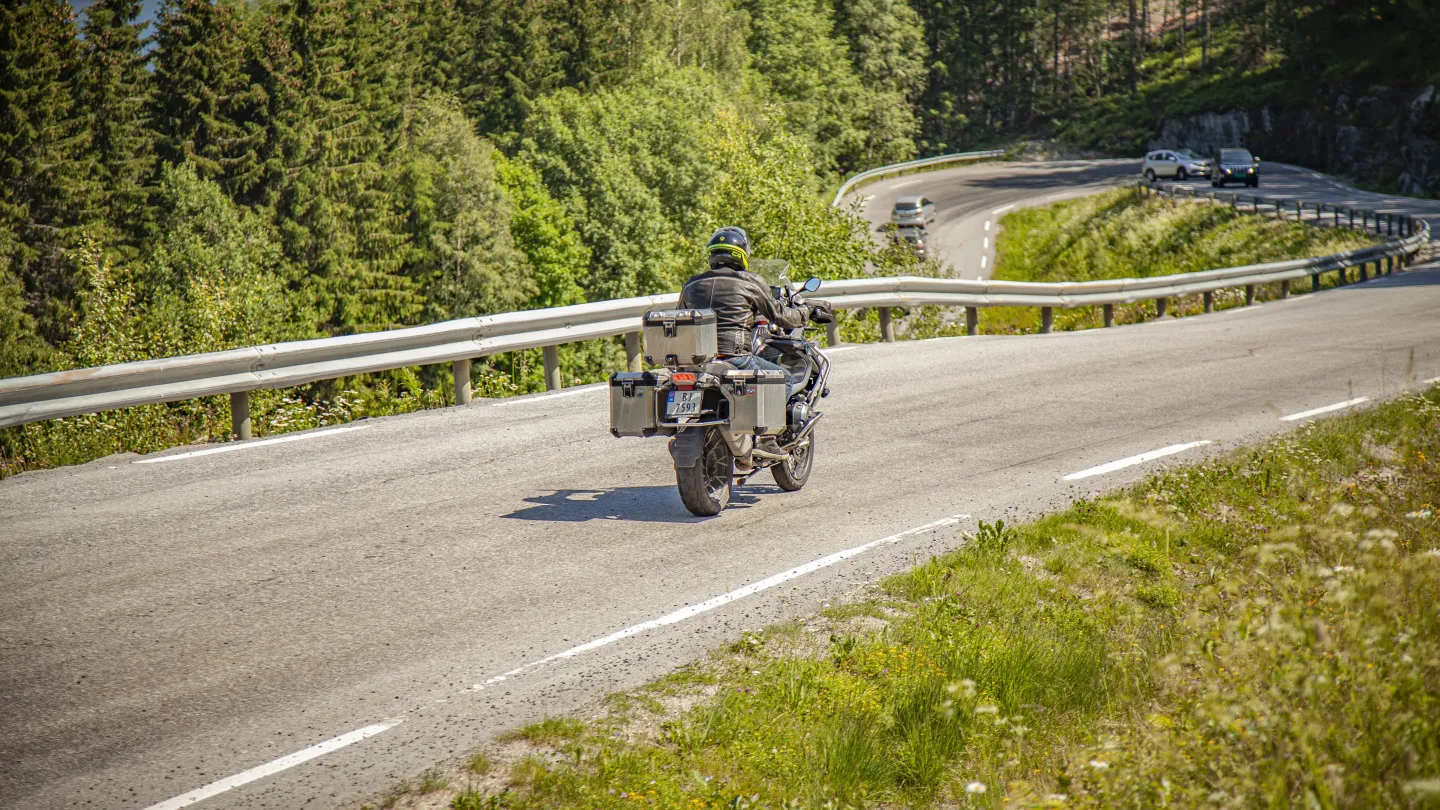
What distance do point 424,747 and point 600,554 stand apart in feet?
8.26

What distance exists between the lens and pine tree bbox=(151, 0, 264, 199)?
45031 millimetres

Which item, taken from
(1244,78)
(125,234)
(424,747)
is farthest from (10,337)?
(1244,78)

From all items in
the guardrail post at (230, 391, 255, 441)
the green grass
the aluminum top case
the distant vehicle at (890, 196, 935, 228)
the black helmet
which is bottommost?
the green grass

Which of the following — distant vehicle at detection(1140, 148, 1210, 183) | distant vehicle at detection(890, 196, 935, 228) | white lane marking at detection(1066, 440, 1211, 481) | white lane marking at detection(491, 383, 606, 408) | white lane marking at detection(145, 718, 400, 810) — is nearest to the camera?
white lane marking at detection(145, 718, 400, 810)

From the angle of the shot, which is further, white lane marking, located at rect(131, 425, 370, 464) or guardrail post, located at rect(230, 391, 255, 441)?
guardrail post, located at rect(230, 391, 255, 441)

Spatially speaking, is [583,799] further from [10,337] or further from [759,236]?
[10,337]

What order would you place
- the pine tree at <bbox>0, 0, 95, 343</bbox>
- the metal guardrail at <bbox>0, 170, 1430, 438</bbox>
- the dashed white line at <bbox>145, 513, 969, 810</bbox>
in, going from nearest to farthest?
the dashed white line at <bbox>145, 513, 969, 810</bbox>, the metal guardrail at <bbox>0, 170, 1430, 438</bbox>, the pine tree at <bbox>0, 0, 95, 343</bbox>

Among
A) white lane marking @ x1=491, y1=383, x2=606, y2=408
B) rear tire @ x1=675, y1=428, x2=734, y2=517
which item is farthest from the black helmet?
white lane marking @ x1=491, y1=383, x2=606, y2=408

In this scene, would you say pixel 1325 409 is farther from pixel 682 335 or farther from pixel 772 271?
pixel 682 335

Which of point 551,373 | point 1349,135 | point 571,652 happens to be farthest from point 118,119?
point 1349,135

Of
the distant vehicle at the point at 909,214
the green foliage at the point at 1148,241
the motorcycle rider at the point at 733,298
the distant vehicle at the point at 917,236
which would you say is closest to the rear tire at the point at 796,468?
the motorcycle rider at the point at 733,298

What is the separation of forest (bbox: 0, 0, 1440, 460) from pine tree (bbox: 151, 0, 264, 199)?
0.09 m

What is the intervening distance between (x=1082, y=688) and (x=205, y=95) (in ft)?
154

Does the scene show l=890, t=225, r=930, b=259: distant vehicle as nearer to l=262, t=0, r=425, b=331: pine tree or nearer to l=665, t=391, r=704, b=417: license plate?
l=262, t=0, r=425, b=331: pine tree
